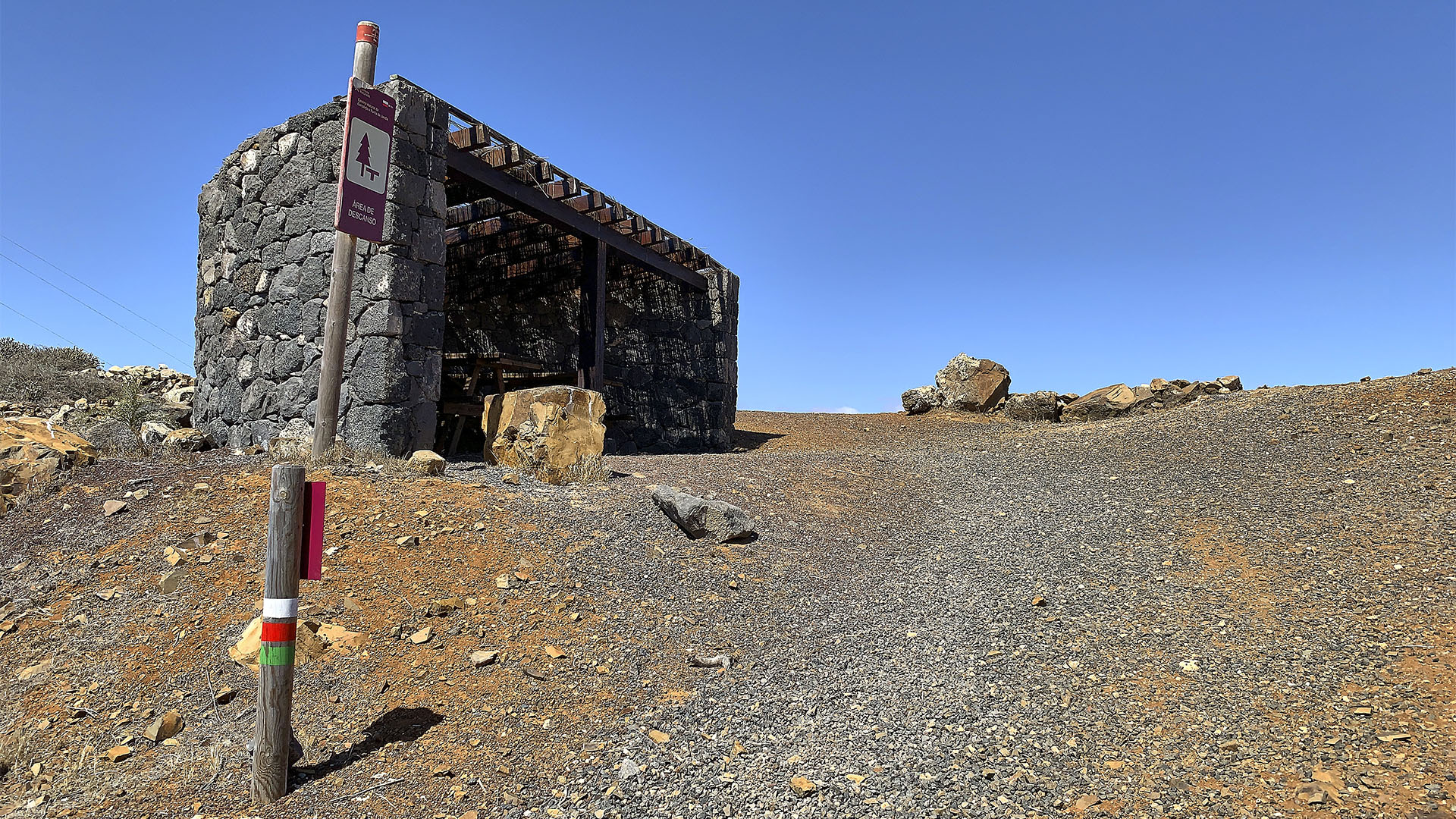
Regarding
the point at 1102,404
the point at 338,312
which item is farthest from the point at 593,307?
the point at 1102,404

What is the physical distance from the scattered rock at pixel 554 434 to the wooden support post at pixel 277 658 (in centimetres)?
380

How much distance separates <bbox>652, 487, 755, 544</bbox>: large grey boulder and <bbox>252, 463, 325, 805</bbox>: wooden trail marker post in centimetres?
310

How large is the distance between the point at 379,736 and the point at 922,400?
15413 mm

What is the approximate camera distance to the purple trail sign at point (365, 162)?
633 centimetres

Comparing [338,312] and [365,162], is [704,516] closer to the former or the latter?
[338,312]

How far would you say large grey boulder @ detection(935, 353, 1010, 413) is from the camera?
17156 mm

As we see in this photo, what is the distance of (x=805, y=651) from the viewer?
4945 mm

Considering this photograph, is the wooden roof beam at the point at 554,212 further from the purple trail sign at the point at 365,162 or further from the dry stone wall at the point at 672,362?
the purple trail sign at the point at 365,162

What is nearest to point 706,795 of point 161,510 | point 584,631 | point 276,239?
point 584,631

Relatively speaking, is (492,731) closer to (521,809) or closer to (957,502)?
(521,809)

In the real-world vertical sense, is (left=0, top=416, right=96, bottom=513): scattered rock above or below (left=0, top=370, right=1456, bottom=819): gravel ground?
above

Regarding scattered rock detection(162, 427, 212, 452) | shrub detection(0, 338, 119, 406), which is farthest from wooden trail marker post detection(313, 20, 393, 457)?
shrub detection(0, 338, 119, 406)

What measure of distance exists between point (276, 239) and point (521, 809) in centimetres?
800

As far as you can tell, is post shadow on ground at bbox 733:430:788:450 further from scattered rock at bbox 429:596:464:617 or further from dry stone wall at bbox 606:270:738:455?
scattered rock at bbox 429:596:464:617
